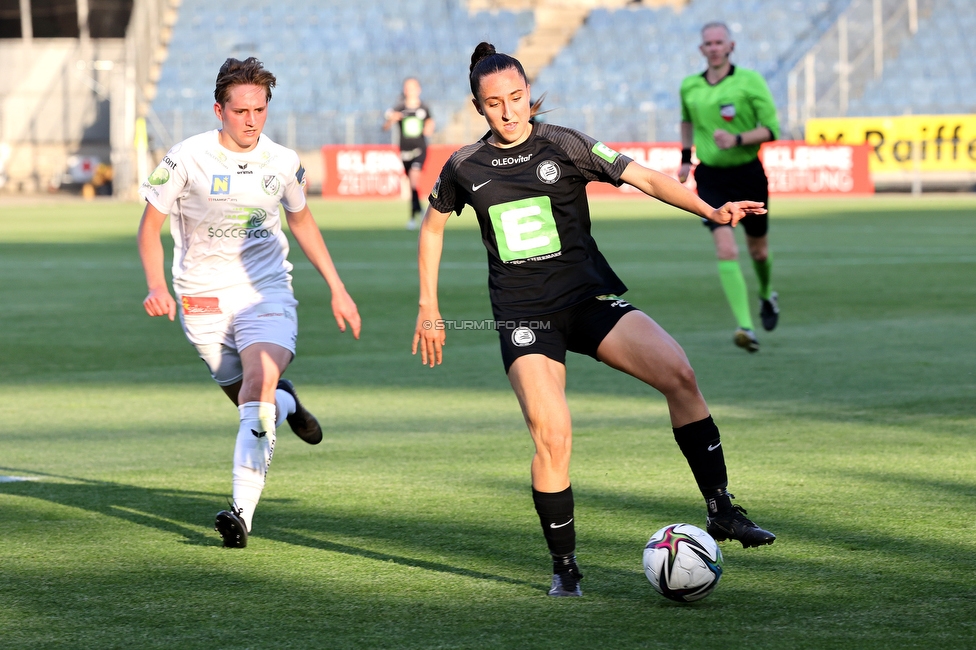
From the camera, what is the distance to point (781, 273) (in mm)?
17047

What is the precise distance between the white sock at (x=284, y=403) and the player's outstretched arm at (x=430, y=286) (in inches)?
58.9

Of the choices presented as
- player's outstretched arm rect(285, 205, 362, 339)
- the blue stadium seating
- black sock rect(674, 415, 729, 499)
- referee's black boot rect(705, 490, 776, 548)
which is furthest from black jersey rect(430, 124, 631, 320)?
the blue stadium seating

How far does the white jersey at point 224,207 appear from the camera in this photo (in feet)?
19.8

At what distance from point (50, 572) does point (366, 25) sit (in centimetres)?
4390

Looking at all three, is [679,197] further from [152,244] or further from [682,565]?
[152,244]

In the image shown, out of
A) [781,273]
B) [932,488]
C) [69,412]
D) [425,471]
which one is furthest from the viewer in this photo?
[781,273]

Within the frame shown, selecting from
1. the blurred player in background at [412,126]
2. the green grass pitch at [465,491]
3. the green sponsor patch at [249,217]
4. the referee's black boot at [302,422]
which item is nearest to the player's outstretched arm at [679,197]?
the green grass pitch at [465,491]

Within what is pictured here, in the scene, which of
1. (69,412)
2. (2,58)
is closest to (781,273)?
(69,412)

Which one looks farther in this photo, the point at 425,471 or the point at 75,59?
the point at 75,59

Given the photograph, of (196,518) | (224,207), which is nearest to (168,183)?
(224,207)

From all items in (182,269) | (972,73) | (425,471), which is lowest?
(425,471)

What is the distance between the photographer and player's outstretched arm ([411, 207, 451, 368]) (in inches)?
196

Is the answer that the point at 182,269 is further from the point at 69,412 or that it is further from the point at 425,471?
the point at 69,412

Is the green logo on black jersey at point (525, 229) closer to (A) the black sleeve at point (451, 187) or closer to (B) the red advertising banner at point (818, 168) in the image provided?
(A) the black sleeve at point (451, 187)
